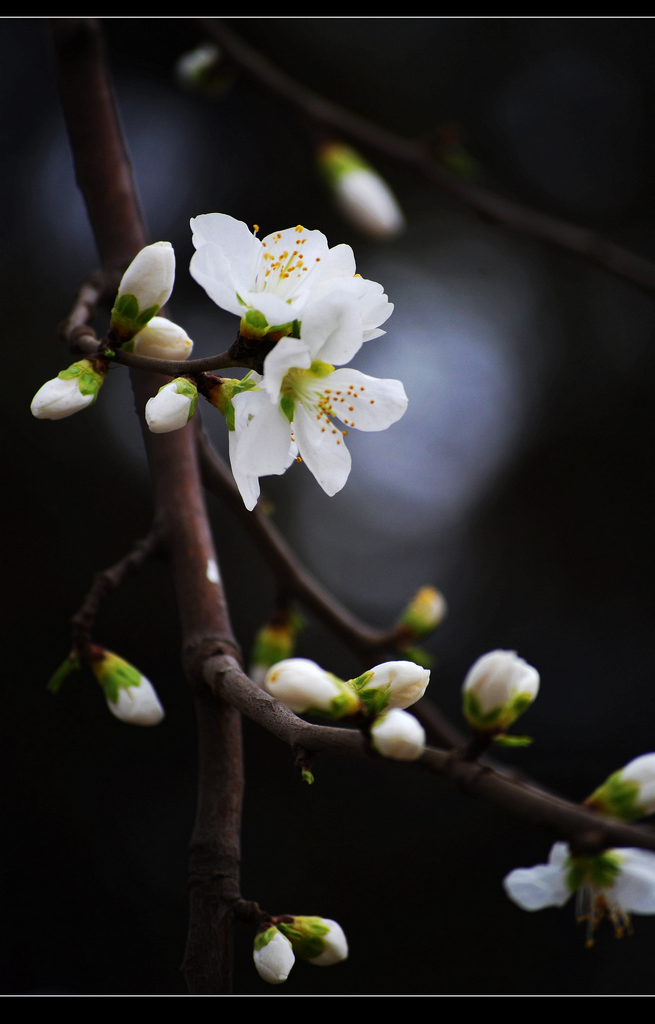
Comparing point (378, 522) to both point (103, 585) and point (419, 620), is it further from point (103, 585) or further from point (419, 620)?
point (103, 585)

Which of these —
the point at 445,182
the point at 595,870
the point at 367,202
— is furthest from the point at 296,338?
the point at 367,202

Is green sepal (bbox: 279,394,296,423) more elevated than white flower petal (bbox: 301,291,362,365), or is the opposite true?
white flower petal (bbox: 301,291,362,365)

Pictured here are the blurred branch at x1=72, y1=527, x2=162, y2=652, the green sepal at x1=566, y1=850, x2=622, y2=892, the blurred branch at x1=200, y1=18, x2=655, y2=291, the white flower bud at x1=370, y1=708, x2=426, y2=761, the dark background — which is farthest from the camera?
the dark background

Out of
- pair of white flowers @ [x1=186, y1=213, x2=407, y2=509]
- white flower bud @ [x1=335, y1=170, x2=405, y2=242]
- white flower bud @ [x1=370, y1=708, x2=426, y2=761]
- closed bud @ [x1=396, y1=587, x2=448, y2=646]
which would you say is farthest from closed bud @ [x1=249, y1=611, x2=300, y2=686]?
white flower bud @ [x1=335, y1=170, x2=405, y2=242]

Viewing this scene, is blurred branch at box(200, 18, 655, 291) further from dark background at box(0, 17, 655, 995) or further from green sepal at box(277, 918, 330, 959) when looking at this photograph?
green sepal at box(277, 918, 330, 959)

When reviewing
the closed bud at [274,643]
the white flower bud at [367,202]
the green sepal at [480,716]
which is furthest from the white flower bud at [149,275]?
the white flower bud at [367,202]

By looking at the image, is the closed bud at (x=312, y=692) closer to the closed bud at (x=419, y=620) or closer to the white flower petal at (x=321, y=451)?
the white flower petal at (x=321, y=451)
